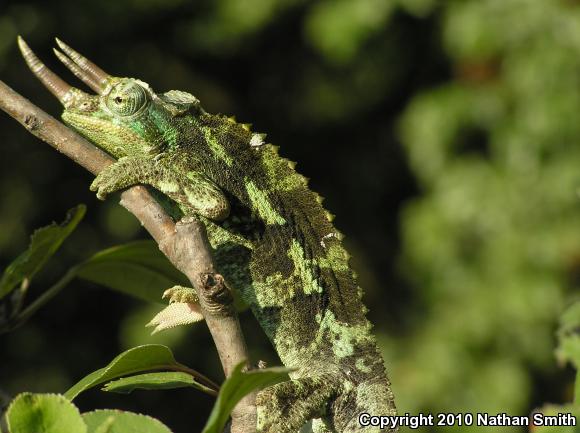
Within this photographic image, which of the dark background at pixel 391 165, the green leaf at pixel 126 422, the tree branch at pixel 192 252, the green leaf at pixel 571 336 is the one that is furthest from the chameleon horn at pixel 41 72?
the dark background at pixel 391 165

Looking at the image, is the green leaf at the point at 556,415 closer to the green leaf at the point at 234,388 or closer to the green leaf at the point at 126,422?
the green leaf at the point at 234,388

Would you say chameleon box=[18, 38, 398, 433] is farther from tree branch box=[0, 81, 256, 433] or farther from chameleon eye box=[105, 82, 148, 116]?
tree branch box=[0, 81, 256, 433]

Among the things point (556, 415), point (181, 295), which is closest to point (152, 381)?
point (181, 295)

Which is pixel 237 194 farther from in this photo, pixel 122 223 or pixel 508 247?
pixel 122 223

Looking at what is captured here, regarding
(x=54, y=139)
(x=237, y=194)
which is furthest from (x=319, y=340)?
(x=54, y=139)

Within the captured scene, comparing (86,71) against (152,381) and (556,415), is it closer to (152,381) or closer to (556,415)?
(152,381)

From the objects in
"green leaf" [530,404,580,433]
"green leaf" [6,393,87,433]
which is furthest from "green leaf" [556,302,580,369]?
"green leaf" [6,393,87,433]
